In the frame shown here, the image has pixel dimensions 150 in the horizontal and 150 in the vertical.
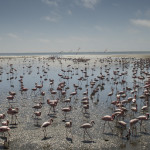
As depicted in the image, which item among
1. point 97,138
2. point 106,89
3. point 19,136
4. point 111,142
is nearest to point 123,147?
point 111,142

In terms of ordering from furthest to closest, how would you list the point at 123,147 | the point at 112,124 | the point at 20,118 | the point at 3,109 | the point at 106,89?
the point at 106,89
the point at 3,109
the point at 20,118
the point at 112,124
the point at 123,147

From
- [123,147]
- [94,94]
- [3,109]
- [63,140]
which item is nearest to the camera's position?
[123,147]

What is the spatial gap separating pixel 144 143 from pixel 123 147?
3.93ft

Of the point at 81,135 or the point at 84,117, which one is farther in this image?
the point at 84,117

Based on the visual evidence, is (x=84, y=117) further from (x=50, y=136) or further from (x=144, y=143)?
(x=144, y=143)

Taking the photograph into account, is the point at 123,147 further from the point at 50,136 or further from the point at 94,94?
the point at 94,94

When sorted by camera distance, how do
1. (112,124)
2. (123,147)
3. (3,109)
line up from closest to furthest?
(123,147), (112,124), (3,109)

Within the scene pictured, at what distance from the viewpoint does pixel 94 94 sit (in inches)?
730

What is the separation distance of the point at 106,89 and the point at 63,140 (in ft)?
39.8

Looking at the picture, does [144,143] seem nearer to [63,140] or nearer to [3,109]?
[63,140]

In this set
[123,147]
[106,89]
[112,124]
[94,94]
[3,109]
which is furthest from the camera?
[106,89]

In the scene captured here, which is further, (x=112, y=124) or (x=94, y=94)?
(x=94, y=94)

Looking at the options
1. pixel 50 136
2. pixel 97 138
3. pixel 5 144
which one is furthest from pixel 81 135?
pixel 5 144

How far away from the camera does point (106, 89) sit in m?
21.1
